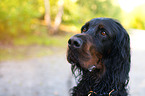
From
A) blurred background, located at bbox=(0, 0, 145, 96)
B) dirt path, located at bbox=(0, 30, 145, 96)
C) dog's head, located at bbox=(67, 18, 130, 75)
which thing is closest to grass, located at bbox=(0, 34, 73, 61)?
blurred background, located at bbox=(0, 0, 145, 96)

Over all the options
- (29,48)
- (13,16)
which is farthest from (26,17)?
(29,48)

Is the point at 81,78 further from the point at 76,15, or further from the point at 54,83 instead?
the point at 76,15

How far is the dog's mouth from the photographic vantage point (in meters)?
2.03

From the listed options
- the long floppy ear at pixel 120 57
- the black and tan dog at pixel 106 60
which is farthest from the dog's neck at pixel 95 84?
the long floppy ear at pixel 120 57

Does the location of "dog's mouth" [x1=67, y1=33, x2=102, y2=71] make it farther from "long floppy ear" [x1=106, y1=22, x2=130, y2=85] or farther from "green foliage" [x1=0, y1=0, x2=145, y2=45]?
"green foliage" [x1=0, y1=0, x2=145, y2=45]

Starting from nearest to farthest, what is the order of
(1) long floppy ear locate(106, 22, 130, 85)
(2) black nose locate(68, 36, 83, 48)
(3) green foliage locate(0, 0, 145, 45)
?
(2) black nose locate(68, 36, 83, 48), (1) long floppy ear locate(106, 22, 130, 85), (3) green foliage locate(0, 0, 145, 45)

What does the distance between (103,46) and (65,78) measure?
13.1 feet

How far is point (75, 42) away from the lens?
6.52ft

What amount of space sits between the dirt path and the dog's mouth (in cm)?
284

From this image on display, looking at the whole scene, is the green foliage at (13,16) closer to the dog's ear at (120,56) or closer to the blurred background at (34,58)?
the blurred background at (34,58)

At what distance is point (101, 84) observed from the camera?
2.40 meters

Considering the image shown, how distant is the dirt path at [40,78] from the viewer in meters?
4.81

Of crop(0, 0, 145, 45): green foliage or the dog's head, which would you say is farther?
crop(0, 0, 145, 45): green foliage

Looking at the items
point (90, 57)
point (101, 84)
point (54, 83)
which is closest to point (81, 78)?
point (101, 84)
